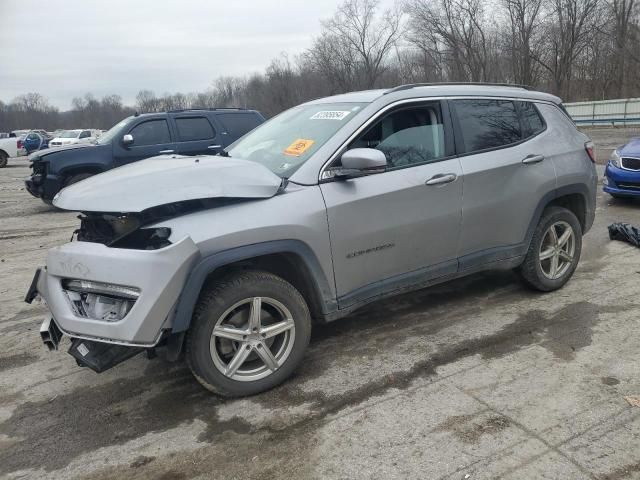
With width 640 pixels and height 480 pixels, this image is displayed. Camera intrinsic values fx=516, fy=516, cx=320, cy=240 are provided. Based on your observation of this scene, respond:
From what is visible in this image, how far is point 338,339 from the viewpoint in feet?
13.4

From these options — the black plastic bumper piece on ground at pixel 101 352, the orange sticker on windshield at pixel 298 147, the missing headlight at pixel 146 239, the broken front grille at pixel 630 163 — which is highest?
the orange sticker on windshield at pixel 298 147

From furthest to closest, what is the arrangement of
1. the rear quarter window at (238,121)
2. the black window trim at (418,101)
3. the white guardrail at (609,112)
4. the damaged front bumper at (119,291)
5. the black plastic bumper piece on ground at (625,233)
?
1. the white guardrail at (609,112)
2. the rear quarter window at (238,121)
3. the black plastic bumper piece on ground at (625,233)
4. the black window trim at (418,101)
5. the damaged front bumper at (119,291)

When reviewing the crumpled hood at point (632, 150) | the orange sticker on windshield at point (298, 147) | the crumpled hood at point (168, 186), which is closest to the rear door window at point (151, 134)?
the orange sticker on windshield at point (298, 147)

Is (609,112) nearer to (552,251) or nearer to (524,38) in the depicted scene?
(524,38)

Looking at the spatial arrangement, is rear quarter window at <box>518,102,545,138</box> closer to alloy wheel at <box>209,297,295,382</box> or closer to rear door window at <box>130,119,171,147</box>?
alloy wheel at <box>209,297,295,382</box>

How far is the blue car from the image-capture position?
839 centimetres

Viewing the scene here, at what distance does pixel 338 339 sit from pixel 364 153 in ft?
5.09

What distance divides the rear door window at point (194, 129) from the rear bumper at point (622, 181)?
298 inches

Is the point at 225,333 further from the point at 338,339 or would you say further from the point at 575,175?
the point at 575,175

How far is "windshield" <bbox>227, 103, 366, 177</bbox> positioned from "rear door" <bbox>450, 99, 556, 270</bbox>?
101 cm

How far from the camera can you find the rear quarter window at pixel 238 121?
1112 cm

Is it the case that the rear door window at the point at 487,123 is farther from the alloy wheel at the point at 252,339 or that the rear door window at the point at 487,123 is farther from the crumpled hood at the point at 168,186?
the alloy wheel at the point at 252,339

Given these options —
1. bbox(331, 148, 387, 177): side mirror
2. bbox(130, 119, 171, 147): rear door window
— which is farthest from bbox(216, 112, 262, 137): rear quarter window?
bbox(331, 148, 387, 177): side mirror

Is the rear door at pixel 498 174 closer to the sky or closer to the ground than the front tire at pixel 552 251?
closer to the sky
